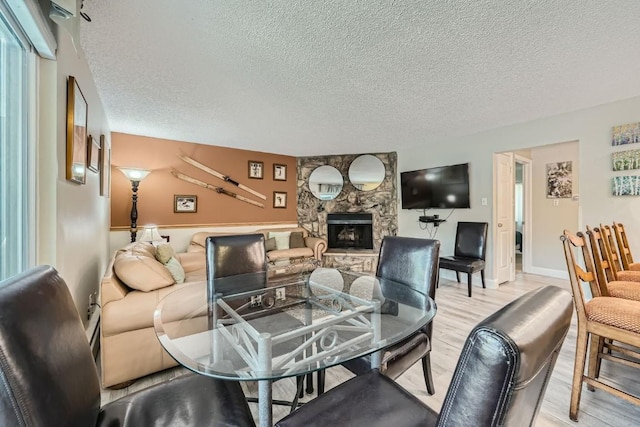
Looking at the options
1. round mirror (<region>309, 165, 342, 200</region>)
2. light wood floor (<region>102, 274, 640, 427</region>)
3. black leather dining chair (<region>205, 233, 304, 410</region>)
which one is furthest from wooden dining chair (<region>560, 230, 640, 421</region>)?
round mirror (<region>309, 165, 342, 200</region>)

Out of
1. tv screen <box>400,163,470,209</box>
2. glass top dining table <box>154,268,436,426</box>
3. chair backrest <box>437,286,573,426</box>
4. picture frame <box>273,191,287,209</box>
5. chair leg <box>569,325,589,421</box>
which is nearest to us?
chair backrest <box>437,286,573,426</box>

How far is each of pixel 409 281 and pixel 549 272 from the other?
4181 mm

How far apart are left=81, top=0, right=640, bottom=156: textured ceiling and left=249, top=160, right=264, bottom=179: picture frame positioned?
Result: 1.62 meters

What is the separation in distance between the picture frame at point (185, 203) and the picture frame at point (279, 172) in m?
1.51

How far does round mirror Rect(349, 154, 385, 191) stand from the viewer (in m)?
5.29

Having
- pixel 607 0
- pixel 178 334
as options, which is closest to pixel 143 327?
pixel 178 334

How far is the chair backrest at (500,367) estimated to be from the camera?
0.45m

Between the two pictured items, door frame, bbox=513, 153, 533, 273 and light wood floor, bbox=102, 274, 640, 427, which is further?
door frame, bbox=513, 153, 533, 273

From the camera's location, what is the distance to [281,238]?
489 cm

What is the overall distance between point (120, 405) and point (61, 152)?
1.30 m

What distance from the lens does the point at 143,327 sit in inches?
72.8

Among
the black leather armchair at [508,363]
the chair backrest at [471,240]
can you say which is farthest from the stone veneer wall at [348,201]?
the black leather armchair at [508,363]

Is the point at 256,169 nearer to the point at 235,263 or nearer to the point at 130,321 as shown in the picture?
the point at 235,263

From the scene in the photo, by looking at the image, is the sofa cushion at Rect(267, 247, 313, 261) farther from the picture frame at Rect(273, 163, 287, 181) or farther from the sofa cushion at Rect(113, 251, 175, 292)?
the sofa cushion at Rect(113, 251, 175, 292)
